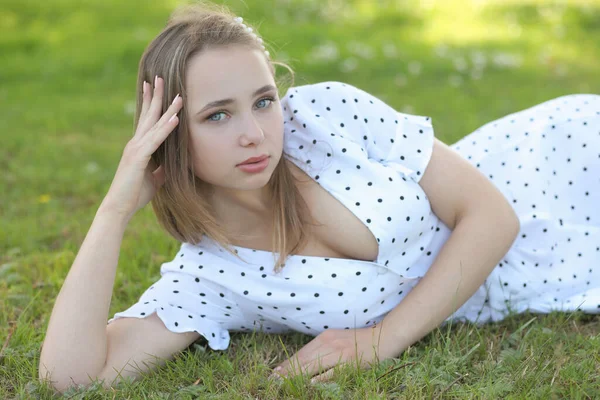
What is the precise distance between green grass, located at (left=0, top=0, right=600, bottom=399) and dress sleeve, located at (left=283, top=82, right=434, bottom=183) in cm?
67

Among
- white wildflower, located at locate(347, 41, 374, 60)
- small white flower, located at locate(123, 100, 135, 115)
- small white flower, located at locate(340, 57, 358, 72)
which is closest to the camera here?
small white flower, located at locate(123, 100, 135, 115)

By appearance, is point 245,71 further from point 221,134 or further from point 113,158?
point 113,158

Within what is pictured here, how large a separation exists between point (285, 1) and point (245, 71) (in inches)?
288

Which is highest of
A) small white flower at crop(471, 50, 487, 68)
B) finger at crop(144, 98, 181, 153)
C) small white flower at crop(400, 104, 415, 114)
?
finger at crop(144, 98, 181, 153)

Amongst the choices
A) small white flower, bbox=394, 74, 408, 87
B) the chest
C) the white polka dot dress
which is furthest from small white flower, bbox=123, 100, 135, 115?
the chest

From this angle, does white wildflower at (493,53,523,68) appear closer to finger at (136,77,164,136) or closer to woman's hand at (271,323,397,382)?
woman's hand at (271,323,397,382)

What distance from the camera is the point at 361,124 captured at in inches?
111

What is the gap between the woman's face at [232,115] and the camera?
7.98 feet

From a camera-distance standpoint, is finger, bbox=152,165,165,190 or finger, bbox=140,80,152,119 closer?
finger, bbox=140,80,152,119

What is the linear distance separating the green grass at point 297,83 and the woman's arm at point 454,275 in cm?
10

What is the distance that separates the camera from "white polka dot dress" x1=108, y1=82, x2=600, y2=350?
270 cm

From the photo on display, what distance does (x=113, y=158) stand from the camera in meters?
5.28

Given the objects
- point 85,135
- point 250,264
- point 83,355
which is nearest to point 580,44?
point 85,135

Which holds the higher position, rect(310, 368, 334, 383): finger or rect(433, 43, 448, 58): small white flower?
rect(433, 43, 448, 58): small white flower
